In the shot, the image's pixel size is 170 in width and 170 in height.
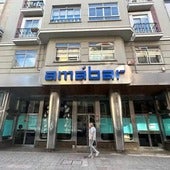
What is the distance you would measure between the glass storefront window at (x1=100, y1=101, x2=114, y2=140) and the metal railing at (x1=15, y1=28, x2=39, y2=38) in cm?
815

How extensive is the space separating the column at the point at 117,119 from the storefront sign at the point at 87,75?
48.2 inches

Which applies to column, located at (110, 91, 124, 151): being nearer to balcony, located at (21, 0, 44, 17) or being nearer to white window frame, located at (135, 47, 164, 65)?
white window frame, located at (135, 47, 164, 65)

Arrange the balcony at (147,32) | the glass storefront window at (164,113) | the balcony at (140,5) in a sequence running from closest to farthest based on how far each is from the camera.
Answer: the glass storefront window at (164,113), the balcony at (147,32), the balcony at (140,5)

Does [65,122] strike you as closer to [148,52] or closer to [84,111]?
[84,111]

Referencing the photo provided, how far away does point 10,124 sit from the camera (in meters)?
11.4

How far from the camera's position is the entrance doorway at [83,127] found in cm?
1126

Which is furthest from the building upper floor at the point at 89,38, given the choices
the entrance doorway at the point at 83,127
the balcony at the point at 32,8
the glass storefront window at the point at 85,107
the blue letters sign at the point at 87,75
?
the entrance doorway at the point at 83,127

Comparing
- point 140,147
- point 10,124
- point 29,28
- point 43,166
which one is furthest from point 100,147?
point 29,28

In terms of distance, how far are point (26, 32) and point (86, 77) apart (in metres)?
7.45

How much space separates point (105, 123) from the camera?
1153 cm

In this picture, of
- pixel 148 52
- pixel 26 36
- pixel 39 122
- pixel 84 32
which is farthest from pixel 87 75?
pixel 26 36

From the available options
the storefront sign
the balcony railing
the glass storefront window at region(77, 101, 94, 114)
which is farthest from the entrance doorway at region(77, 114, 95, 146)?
the balcony railing

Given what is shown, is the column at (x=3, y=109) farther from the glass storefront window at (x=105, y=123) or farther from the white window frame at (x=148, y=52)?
the white window frame at (x=148, y=52)

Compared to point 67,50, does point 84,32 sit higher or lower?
higher
